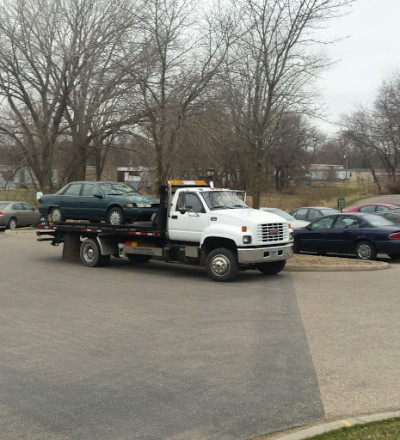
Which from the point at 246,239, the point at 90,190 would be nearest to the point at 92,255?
the point at 90,190

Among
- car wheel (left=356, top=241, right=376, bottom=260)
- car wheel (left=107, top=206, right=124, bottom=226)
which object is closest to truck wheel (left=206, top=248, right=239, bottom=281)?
car wheel (left=107, top=206, right=124, bottom=226)

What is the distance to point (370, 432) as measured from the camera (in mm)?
4668

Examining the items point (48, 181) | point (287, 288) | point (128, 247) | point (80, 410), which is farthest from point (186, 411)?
point (48, 181)

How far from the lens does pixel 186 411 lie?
536 centimetres

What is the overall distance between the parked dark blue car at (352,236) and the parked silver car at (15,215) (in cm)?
1742

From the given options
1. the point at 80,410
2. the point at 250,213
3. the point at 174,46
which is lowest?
the point at 80,410

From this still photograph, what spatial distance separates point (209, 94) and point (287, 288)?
10.9 meters

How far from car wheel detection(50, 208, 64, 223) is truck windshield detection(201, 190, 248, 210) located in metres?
4.99

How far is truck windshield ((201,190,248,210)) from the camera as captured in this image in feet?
48.3

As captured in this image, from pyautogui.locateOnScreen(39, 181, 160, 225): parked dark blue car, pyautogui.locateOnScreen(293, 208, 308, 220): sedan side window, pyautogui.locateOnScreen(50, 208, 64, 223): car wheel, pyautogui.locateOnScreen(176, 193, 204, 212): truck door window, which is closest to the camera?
pyautogui.locateOnScreen(176, 193, 204, 212): truck door window

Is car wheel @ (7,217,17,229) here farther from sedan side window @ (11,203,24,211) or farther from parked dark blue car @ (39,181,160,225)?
parked dark blue car @ (39,181,160,225)

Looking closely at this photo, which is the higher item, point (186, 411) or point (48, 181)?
point (48, 181)

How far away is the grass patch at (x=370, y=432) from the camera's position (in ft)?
14.9

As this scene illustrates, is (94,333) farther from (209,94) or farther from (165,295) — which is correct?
(209,94)
